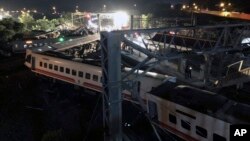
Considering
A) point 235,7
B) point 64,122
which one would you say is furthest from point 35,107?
point 235,7

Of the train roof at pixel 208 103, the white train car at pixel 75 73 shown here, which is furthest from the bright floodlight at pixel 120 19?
the train roof at pixel 208 103

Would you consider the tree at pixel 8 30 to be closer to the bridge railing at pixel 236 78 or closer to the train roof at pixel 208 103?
the bridge railing at pixel 236 78

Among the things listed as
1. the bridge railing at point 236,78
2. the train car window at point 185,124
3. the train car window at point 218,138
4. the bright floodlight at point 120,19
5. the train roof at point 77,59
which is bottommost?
the train car window at point 218,138

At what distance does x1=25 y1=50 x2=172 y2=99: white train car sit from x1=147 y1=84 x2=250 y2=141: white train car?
2.74 metres

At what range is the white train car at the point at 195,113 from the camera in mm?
13669

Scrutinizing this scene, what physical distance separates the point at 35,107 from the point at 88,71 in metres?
4.99

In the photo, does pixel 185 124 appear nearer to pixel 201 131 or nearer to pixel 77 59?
pixel 201 131

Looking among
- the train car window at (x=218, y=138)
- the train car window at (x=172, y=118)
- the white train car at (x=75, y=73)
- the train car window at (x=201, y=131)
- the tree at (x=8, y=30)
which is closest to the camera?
the train car window at (x=218, y=138)

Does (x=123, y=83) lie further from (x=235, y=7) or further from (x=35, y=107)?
(x=235, y=7)

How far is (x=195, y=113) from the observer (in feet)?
47.9

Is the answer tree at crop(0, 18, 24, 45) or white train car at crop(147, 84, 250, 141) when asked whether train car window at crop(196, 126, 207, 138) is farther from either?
tree at crop(0, 18, 24, 45)

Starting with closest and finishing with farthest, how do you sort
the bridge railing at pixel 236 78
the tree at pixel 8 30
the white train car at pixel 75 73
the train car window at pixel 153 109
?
the train car window at pixel 153 109
the white train car at pixel 75 73
the bridge railing at pixel 236 78
the tree at pixel 8 30

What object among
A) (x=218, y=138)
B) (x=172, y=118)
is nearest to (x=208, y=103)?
(x=218, y=138)

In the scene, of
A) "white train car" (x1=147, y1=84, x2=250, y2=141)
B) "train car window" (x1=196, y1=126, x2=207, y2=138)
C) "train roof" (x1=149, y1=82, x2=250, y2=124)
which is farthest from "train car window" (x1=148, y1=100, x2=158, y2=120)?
"train car window" (x1=196, y1=126, x2=207, y2=138)
